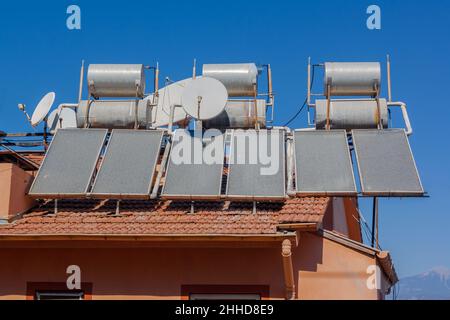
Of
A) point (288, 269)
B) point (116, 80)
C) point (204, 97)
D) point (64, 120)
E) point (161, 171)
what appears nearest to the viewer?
A: point (288, 269)

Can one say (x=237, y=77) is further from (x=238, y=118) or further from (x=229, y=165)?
(x=229, y=165)

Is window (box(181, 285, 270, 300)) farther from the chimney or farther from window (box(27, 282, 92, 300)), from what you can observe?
the chimney

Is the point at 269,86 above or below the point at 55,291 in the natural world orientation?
above

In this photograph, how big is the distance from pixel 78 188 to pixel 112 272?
5.46 ft

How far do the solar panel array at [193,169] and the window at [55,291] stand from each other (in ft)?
6.83

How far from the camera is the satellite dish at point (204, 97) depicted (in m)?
14.9

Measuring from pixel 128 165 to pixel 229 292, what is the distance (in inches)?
122

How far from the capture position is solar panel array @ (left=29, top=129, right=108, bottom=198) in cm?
1373

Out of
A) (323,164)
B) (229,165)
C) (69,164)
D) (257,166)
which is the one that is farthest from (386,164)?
(69,164)

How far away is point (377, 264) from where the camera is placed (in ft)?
42.2

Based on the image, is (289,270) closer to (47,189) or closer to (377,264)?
(377,264)

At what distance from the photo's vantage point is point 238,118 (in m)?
15.7

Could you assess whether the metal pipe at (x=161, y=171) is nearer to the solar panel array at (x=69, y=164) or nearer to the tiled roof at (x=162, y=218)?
the tiled roof at (x=162, y=218)
